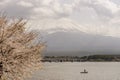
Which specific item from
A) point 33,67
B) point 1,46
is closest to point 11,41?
point 1,46

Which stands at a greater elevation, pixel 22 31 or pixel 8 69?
pixel 22 31

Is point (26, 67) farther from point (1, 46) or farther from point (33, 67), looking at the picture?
point (1, 46)

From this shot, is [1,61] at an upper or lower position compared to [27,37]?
lower

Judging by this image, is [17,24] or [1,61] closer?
[1,61]

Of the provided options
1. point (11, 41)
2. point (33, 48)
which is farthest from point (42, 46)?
point (11, 41)

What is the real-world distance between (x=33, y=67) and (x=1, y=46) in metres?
4.27

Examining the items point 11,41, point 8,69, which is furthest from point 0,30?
point 8,69

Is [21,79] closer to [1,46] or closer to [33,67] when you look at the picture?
[33,67]

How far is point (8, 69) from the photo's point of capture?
33.5 metres

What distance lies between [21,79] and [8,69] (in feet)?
9.81

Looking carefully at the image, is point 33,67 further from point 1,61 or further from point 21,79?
point 1,61

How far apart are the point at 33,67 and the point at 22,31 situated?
340 cm

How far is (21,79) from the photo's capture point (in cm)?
3616

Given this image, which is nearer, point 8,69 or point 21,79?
point 8,69
